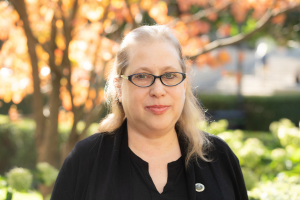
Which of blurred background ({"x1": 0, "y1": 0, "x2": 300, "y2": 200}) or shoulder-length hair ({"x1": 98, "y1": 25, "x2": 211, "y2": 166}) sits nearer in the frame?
shoulder-length hair ({"x1": 98, "y1": 25, "x2": 211, "y2": 166})

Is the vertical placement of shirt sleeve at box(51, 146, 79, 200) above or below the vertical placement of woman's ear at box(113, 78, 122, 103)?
→ below

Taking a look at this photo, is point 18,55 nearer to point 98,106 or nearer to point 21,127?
point 98,106

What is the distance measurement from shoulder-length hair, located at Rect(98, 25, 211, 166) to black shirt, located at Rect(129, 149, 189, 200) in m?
0.08

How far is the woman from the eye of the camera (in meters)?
1.64

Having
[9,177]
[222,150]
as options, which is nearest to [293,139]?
[222,150]

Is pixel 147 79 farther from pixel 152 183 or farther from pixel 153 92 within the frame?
pixel 152 183

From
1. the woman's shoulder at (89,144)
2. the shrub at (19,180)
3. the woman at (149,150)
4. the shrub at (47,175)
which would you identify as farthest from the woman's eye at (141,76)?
the shrub at (47,175)

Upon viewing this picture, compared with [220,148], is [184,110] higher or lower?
higher

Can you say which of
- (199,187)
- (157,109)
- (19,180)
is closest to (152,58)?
(157,109)

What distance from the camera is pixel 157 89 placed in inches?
63.3

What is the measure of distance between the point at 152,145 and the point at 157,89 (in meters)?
0.36

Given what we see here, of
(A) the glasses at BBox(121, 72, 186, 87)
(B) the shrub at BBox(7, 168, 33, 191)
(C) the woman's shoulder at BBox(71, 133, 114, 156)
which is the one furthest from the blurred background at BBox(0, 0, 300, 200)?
(C) the woman's shoulder at BBox(71, 133, 114, 156)

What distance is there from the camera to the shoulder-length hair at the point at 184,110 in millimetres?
1729

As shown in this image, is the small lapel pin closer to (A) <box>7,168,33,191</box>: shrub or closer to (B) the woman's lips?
(B) the woman's lips
